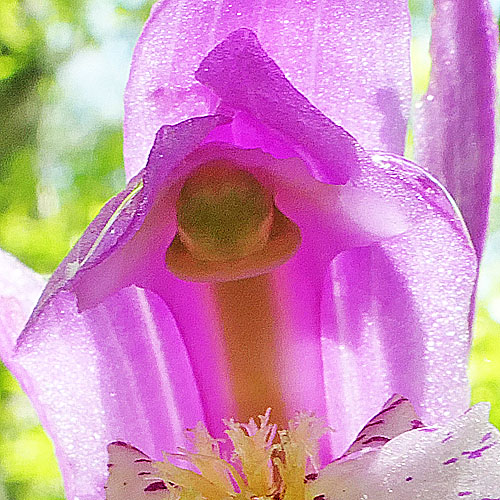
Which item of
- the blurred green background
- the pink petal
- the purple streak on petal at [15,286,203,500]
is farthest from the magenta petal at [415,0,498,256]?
the blurred green background

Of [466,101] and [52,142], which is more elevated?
[52,142]

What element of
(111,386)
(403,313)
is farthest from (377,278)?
(111,386)

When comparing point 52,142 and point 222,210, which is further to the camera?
point 52,142

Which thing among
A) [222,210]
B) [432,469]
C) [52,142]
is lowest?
[432,469]

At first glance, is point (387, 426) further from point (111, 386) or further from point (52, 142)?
point (52, 142)

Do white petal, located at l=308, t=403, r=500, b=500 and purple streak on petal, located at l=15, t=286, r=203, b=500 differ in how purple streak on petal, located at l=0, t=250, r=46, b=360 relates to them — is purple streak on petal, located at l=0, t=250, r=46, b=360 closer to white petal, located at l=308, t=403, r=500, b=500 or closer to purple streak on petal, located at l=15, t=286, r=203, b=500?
Answer: purple streak on petal, located at l=15, t=286, r=203, b=500

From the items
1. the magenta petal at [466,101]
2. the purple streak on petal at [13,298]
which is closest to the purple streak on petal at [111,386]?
the purple streak on petal at [13,298]

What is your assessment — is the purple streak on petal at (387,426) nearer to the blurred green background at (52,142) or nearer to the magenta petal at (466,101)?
the magenta petal at (466,101)
